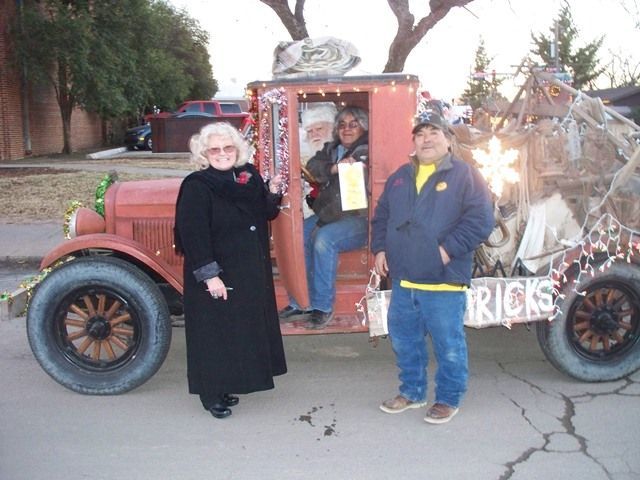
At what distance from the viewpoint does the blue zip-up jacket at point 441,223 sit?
371 cm

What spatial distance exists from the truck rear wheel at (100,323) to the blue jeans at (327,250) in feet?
3.13

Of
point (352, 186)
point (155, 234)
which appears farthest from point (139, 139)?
point (352, 186)

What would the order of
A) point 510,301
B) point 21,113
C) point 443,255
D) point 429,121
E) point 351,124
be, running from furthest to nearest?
point 21,113 → point 351,124 → point 510,301 → point 429,121 → point 443,255

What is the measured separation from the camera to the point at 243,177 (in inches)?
160

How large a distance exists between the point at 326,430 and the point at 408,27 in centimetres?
1121

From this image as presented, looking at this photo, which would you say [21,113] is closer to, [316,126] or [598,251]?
[316,126]

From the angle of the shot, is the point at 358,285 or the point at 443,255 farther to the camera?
the point at 358,285

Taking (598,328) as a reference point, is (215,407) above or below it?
below

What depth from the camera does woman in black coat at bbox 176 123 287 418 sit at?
3959mm

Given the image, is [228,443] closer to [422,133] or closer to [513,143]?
[422,133]

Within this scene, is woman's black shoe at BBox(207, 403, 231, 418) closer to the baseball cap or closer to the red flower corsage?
the red flower corsage

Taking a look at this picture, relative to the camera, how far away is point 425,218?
3.78 m

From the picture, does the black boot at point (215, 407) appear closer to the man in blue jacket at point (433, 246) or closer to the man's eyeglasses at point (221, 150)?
the man in blue jacket at point (433, 246)

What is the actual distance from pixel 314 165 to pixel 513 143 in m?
1.35
